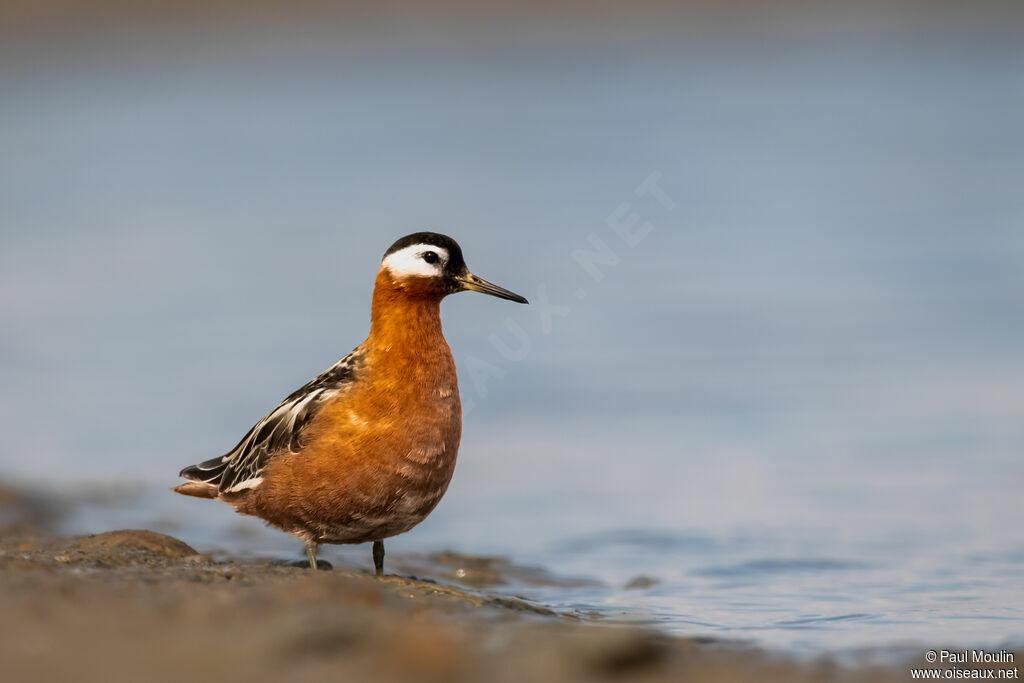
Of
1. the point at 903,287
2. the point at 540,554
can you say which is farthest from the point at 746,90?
the point at 540,554

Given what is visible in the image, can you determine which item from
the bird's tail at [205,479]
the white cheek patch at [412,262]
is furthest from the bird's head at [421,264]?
the bird's tail at [205,479]

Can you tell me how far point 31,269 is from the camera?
19547 mm

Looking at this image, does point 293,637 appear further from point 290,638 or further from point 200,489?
point 200,489

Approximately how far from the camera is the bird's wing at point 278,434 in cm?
855

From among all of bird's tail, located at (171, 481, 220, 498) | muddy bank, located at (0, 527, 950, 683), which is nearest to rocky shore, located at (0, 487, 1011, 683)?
muddy bank, located at (0, 527, 950, 683)

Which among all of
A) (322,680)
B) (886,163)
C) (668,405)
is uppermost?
(886,163)

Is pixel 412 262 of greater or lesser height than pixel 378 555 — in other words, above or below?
above

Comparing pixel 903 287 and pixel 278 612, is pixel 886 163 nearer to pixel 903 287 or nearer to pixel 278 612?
pixel 903 287

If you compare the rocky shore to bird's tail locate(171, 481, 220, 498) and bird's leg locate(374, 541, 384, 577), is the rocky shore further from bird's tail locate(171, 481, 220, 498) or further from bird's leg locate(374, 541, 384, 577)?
bird's tail locate(171, 481, 220, 498)

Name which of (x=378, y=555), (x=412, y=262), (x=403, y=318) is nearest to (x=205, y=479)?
(x=378, y=555)

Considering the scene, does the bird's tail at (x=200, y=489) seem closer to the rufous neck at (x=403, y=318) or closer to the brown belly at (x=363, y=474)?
the brown belly at (x=363, y=474)

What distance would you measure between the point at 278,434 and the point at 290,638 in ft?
11.6

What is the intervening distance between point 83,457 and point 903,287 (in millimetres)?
11060

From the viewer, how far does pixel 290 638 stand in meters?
5.29
